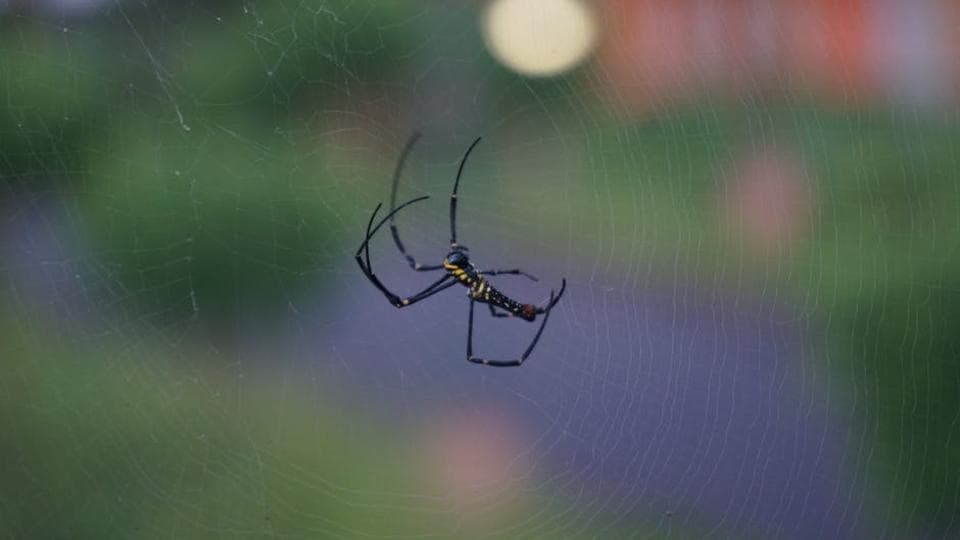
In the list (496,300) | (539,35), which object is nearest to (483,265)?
(496,300)

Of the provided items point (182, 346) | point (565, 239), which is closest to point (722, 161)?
point (565, 239)

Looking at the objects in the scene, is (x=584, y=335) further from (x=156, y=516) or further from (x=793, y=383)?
(x=156, y=516)

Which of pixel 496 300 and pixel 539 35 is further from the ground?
pixel 539 35

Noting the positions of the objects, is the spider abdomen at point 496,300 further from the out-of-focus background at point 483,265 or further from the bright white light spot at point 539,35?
the bright white light spot at point 539,35

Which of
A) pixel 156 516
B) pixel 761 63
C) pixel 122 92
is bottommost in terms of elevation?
pixel 156 516

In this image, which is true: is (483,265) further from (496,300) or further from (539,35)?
(539,35)

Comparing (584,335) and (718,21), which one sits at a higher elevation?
(718,21)

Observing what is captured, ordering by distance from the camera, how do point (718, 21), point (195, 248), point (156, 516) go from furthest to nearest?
1. point (718, 21)
2. point (195, 248)
3. point (156, 516)

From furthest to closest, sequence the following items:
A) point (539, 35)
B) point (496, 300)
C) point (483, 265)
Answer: point (539, 35) < point (483, 265) < point (496, 300)
